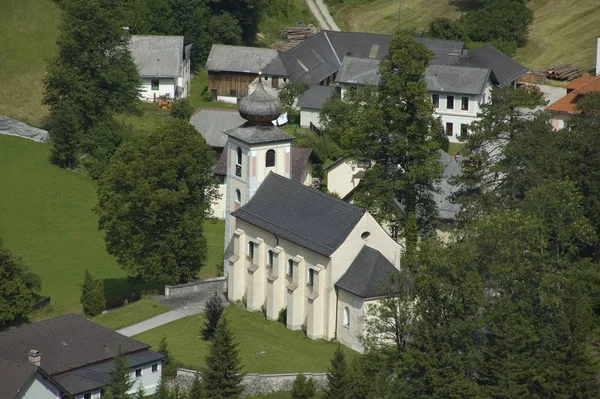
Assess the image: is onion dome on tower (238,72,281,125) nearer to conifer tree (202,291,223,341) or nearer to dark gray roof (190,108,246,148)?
conifer tree (202,291,223,341)

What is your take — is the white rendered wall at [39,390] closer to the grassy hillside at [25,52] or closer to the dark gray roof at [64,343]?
the dark gray roof at [64,343]

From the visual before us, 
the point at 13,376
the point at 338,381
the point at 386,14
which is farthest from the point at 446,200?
the point at 386,14

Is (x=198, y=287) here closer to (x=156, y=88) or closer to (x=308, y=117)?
(x=308, y=117)

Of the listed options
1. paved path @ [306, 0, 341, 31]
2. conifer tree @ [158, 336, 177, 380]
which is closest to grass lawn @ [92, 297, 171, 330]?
conifer tree @ [158, 336, 177, 380]

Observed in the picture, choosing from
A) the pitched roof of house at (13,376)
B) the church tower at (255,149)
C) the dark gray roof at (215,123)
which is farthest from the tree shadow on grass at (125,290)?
the dark gray roof at (215,123)

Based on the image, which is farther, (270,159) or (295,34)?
(295,34)

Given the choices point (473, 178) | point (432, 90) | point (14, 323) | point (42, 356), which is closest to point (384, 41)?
point (432, 90)
